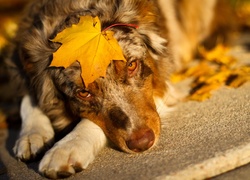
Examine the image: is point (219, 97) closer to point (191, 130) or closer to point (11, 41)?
point (191, 130)

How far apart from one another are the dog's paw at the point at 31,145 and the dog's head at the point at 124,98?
1.01ft

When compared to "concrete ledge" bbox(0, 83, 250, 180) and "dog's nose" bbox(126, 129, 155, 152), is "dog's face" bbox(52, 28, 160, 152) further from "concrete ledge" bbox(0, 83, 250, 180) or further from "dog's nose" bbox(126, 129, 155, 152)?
"concrete ledge" bbox(0, 83, 250, 180)

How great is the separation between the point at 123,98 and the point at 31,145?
745mm

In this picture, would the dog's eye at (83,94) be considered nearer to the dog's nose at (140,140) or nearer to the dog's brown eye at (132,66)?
the dog's brown eye at (132,66)

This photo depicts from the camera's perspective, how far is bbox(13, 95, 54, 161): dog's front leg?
327 centimetres

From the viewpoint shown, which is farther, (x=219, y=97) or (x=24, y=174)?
(x=219, y=97)

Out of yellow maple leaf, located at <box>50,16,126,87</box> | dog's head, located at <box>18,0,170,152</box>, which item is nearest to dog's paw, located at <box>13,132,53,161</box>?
dog's head, located at <box>18,0,170,152</box>

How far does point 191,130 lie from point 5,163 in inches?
51.6

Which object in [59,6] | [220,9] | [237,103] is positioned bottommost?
[220,9]

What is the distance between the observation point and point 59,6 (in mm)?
3689

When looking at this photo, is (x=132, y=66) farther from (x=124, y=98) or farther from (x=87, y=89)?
(x=87, y=89)

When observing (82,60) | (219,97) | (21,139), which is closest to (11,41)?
(21,139)

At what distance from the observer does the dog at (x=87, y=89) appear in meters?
2.94

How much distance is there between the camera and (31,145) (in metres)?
3.30
